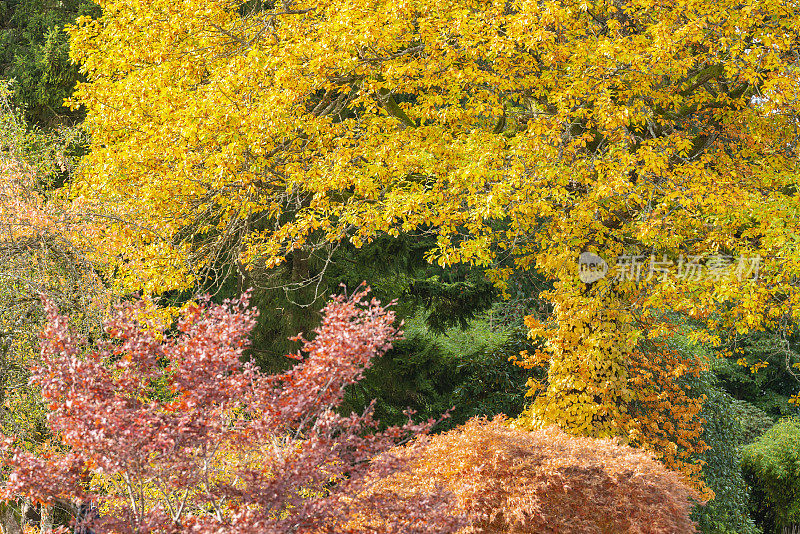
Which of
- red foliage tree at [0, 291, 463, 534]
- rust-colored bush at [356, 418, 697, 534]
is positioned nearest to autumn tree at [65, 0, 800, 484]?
rust-colored bush at [356, 418, 697, 534]

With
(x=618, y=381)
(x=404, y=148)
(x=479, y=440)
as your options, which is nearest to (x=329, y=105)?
(x=404, y=148)

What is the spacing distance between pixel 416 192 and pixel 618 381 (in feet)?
10.1

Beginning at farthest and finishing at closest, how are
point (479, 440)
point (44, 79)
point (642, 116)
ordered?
point (44, 79) < point (642, 116) < point (479, 440)

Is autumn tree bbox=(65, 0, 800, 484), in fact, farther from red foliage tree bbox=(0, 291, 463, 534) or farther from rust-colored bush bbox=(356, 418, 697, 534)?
red foliage tree bbox=(0, 291, 463, 534)

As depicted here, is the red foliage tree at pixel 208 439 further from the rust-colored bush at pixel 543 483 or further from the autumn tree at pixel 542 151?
the autumn tree at pixel 542 151

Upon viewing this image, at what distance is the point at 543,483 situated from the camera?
583cm

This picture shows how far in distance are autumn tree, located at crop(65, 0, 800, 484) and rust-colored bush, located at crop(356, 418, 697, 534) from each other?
221 centimetres

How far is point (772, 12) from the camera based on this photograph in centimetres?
802

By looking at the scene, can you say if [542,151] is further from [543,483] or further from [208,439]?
[208,439]

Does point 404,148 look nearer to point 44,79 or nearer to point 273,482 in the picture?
point 273,482

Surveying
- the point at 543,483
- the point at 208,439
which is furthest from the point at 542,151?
the point at 208,439

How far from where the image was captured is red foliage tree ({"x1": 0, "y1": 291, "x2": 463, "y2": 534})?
3.94 m

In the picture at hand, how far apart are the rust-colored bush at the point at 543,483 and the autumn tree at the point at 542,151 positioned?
2209 millimetres

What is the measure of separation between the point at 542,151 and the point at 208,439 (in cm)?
511
